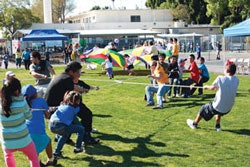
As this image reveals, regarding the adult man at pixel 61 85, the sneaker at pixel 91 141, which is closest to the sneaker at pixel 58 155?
the sneaker at pixel 91 141

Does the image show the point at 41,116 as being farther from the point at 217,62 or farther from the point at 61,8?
the point at 61,8

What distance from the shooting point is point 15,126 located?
5168mm

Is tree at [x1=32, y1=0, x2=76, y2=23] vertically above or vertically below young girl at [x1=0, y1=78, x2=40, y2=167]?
above

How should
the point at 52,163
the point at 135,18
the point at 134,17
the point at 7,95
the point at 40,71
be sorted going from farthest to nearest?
the point at 135,18
the point at 134,17
the point at 40,71
the point at 52,163
the point at 7,95

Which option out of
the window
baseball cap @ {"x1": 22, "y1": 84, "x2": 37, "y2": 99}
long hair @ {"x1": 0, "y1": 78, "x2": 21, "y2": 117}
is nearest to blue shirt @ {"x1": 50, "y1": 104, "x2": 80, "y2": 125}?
baseball cap @ {"x1": 22, "y1": 84, "x2": 37, "y2": 99}

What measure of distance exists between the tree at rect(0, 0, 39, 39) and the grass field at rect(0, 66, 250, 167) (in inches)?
2002

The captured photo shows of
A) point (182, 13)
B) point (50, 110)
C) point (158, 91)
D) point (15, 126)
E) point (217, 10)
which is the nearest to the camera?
point (15, 126)

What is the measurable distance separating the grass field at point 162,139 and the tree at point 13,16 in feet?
167

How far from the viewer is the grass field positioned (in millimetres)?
6624

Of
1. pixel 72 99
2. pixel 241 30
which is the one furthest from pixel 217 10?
pixel 72 99

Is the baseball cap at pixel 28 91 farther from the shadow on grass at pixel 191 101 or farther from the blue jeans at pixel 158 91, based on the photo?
the shadow on grass at pixel 191 101

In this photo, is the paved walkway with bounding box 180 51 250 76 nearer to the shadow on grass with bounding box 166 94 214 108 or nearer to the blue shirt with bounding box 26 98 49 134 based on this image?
the shadow on grass with bounding box 166 94 214 108

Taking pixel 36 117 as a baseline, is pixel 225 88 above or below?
above

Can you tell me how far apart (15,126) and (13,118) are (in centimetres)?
12
